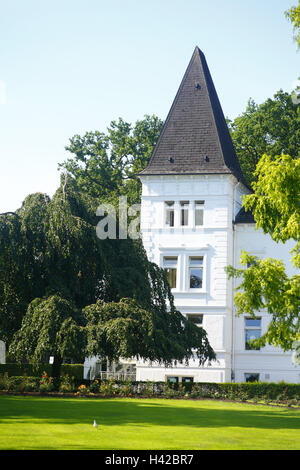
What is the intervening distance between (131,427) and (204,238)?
75.0 ft

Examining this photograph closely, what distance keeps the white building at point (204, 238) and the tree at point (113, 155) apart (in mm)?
10666

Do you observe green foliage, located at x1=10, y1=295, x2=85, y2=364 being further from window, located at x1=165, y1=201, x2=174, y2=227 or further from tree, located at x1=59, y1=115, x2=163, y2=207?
tree, located at x1=59, y1=115, x2=163, y2=207

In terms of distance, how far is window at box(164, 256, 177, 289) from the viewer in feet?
122

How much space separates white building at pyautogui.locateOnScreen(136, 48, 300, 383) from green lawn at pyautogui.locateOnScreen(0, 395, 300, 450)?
13921mm

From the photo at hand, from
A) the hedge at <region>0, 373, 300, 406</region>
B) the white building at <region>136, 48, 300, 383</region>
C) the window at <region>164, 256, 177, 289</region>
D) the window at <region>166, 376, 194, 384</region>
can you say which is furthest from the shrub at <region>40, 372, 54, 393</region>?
the window at <region>164, 256, 177, 289</region>

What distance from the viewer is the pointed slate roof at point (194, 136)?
37.3m

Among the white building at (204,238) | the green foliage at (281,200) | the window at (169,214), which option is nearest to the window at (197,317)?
the white building at (204,238)

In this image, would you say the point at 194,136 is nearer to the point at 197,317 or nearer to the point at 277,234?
the point at 197,317

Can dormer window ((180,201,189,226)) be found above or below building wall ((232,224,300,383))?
above

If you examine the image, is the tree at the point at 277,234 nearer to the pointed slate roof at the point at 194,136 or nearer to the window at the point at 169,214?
the pointed slate roof at the point at 194,136

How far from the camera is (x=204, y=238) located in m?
37.0
